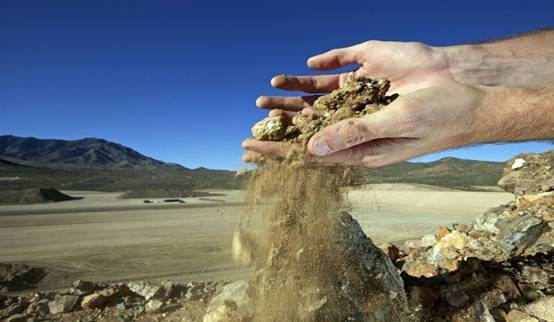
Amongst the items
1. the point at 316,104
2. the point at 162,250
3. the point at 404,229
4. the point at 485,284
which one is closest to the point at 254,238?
the point at 316,104

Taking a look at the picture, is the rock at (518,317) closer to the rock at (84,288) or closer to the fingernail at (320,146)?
the fingernail at (320,146)

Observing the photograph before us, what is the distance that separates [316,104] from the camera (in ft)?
12.1

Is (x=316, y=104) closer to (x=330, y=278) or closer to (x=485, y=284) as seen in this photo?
(x=330, y=278)

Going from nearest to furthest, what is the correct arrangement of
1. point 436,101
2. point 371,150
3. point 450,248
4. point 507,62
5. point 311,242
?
point 436,101
point 371,150
point 507,62
point 311,242
point 450,248

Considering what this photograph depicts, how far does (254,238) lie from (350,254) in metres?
0.93

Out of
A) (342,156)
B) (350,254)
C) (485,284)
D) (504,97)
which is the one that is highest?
(504,97)

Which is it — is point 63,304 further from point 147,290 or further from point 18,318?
point 147,290

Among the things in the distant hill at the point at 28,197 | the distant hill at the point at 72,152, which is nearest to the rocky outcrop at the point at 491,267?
the distant hill at the point at 28,197

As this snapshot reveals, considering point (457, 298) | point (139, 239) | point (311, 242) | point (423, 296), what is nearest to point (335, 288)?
point (311, 242)

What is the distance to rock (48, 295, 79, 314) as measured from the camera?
5.19 meters

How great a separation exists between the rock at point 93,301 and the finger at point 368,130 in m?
3.95

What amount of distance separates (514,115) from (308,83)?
→ 202cm

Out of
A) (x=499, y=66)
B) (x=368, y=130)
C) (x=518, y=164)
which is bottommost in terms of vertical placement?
(x=368, y=130)

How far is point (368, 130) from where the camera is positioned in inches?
104
